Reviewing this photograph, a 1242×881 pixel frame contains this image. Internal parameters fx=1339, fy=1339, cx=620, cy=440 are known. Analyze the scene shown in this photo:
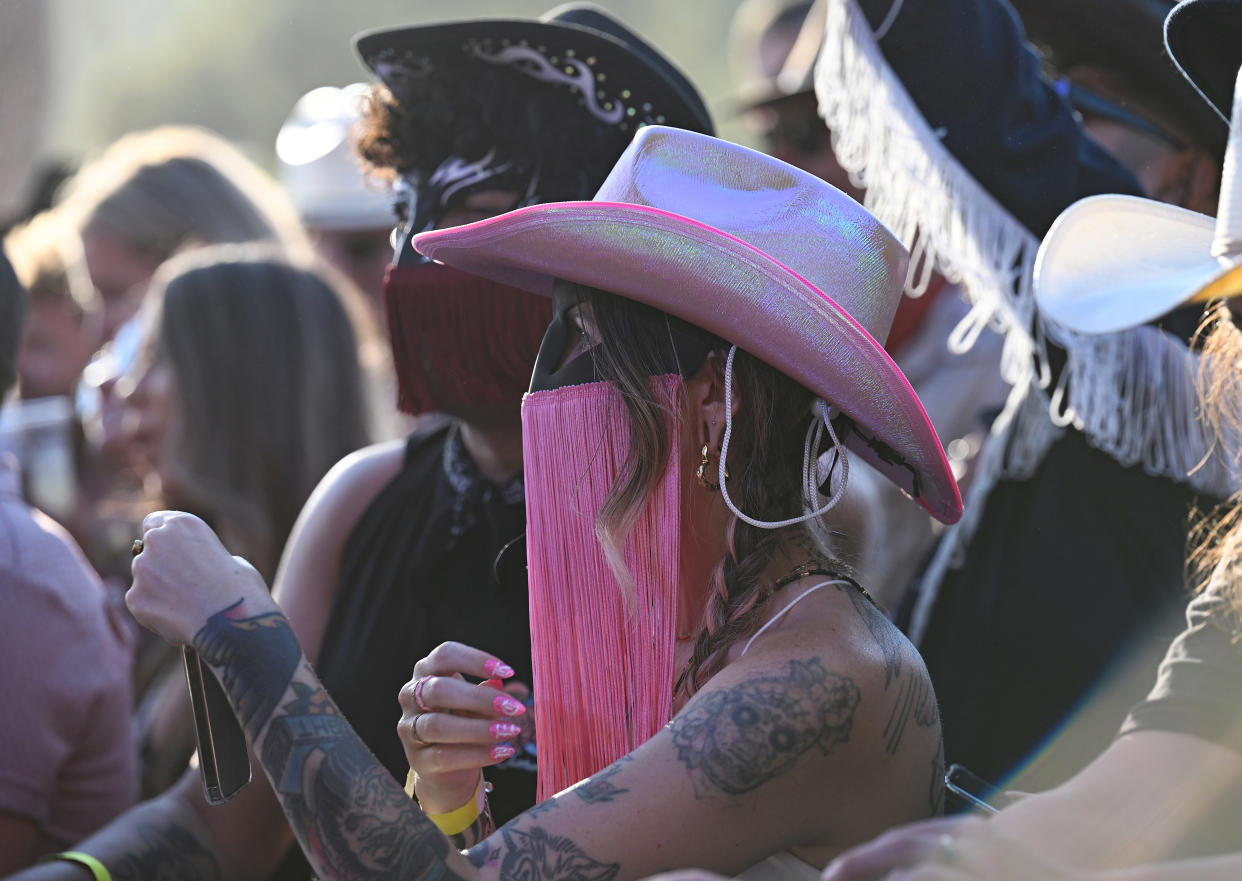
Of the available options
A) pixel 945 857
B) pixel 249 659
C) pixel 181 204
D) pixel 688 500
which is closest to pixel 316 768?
pixel 249 659

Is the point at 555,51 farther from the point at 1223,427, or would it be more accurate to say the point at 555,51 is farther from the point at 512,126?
the point at 1223,427

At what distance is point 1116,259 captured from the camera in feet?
6.94

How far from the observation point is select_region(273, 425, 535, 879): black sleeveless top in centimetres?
252

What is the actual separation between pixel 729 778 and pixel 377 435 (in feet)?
7.81

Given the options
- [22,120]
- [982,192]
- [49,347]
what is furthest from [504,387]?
[49,347]

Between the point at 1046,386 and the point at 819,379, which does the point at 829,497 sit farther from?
the point at 1046,386

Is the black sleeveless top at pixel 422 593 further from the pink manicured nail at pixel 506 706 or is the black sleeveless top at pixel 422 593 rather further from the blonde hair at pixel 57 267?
the blonde hair at pixel 57 267

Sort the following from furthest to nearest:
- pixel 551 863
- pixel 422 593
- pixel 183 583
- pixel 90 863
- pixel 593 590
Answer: pixel 422 593, pixel 90 863, pixel 593 590, pixel 183 583, pixel 551 863

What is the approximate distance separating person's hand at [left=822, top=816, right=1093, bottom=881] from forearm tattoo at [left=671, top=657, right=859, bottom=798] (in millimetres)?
342

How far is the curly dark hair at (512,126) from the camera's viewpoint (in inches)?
99.3

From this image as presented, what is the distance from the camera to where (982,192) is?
8.54ft

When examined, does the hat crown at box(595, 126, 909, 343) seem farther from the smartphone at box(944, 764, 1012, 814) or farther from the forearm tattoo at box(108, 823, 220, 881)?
the forearm tattoo at box(108, 823, 220, 881)

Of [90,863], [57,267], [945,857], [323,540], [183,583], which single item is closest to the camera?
[945,857]

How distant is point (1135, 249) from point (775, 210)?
0.62 meters
